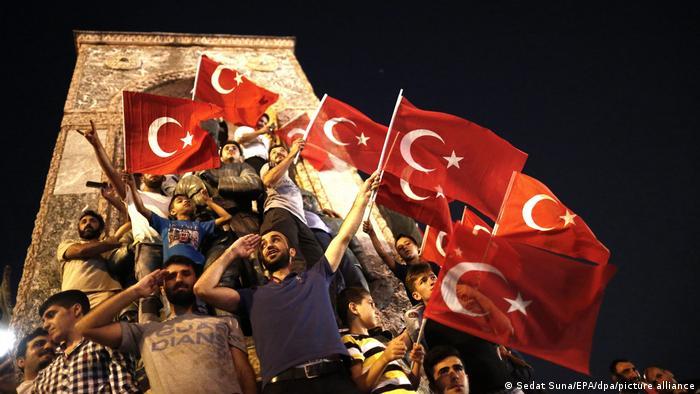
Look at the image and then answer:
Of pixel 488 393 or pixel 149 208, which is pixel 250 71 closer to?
pixel 149 208

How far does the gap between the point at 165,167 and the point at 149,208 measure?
0.51 metres

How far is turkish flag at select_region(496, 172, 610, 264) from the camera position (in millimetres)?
5328

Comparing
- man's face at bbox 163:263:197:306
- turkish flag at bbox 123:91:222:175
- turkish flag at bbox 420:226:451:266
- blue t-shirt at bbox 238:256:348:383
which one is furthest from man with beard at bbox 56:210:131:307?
turkish flag at bbox 420:226:451:266

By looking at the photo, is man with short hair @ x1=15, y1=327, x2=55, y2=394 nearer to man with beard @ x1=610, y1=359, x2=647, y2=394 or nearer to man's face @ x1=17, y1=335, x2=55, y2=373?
man's face @ x1=17, y1=335, x2=55, y2=373

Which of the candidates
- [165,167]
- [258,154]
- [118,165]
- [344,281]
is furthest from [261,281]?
[118,165]

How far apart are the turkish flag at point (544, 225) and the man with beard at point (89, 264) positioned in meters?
4.02

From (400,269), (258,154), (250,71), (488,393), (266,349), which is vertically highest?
(250,71)

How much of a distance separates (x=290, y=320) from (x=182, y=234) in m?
2.02

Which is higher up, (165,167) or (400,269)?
(165,167)

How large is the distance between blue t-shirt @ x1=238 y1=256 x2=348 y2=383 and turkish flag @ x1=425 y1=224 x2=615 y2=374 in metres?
0.99

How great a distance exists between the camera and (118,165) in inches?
350

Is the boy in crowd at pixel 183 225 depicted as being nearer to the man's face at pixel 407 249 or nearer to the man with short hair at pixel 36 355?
the man with short hair at pixel 36 355

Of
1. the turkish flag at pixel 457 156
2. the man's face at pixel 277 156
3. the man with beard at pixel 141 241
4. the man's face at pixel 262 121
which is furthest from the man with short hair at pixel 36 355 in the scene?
the man's face at pixel 262 121

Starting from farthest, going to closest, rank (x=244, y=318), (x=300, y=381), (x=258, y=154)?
(x=258, y=154) < (x=244, y=318) < (x=300, y=381)
